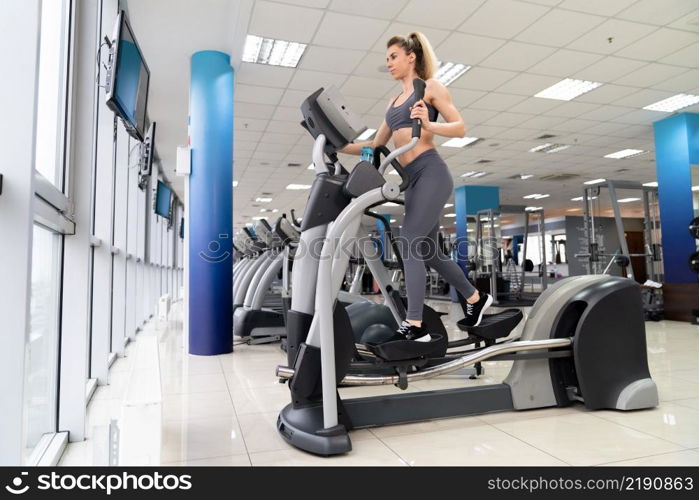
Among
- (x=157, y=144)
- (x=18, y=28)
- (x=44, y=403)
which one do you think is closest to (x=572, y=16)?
(x=18, y=28)

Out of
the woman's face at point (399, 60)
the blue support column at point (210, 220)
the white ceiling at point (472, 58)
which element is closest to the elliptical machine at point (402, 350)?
the woman's face at point (399, 60)

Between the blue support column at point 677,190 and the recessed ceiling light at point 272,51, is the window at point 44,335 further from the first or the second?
the blue support column at point 677,190

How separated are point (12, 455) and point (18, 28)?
1134 mm

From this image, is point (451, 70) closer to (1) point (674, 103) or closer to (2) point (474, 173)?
(1) point (674, 103)

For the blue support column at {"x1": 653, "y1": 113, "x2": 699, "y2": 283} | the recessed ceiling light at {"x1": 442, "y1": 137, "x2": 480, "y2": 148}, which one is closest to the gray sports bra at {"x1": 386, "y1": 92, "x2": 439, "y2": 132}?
the recessed ceiling light at {"x1": 442, "y1": 137, "x2": 480, "y2": 148}

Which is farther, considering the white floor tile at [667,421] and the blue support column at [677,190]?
the blue support column at [677,190]

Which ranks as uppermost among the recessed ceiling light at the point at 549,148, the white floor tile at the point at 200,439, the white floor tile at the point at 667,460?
the recessed ceiling light at the point at 549,148

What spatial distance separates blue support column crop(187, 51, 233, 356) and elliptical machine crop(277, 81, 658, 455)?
8.00 ft

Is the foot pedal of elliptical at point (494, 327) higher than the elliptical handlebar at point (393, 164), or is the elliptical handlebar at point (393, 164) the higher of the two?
the elliptical handlebar at point (393, 164)

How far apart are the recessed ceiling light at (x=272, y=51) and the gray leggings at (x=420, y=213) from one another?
10.5 feet

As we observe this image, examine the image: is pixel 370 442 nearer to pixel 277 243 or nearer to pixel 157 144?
pixel 277 243

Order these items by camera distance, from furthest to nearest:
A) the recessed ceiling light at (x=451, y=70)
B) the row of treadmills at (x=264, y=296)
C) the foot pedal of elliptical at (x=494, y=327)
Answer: the recessed ceiling light at (x=451, y=70) → the row of treadmills at (x=264, y=296) → the foot pedal of elliptical at (x=494, y=327)

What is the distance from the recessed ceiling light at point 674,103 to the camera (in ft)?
20.5

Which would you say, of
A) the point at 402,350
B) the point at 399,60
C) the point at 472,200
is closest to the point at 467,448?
the point at 402,350
